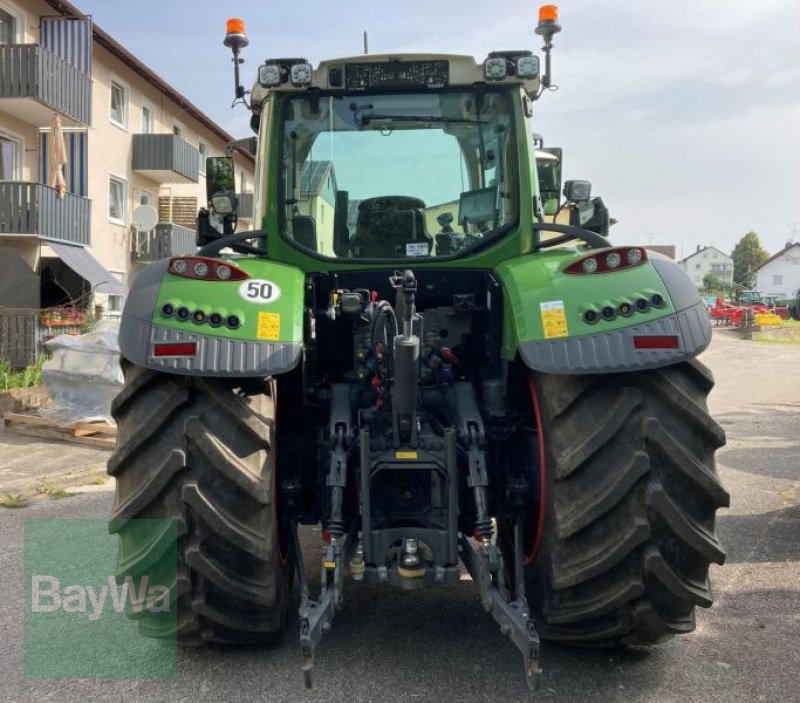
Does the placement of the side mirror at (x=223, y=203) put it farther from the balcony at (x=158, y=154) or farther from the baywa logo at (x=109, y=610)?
the balcony at (x=158, y=154)

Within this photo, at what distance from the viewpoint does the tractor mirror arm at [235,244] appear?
3709 mm

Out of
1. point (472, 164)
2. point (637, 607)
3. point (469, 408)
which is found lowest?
point (637, 607)

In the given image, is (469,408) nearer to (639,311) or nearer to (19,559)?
(639,311)

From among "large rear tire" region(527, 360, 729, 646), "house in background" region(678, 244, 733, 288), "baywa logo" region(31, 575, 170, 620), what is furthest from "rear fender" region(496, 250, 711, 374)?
"house in background" region(678, 244, 733, 288)

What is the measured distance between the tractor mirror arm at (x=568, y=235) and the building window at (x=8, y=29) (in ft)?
56.8

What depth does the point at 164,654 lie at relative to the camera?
10.5 feet

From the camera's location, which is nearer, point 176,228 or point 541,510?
point 541,510

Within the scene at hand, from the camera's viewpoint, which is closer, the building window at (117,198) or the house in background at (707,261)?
the building window at (117,198)

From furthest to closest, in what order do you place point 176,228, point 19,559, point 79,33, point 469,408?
point 176,228
point 79,33
point 19,559
point 469,408

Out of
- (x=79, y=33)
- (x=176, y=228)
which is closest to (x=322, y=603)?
(x=79, y=33)

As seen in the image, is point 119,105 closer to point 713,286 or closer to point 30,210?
point 30,210

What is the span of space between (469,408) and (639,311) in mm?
811

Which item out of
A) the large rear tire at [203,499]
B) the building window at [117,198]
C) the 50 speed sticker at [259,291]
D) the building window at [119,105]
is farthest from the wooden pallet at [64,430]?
the building window at [119,105]

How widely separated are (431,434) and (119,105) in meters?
22.8
